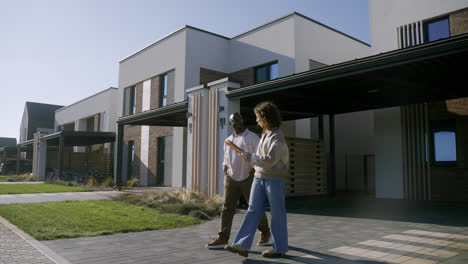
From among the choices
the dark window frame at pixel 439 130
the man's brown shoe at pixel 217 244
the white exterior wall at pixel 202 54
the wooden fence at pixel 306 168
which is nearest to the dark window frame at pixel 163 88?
the white exterior wall at pixel 202 54

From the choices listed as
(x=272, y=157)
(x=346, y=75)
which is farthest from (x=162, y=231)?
(x=346, y=75)

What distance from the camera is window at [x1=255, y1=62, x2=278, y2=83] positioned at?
641 inches

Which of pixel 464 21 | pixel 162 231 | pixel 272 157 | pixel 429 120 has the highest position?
pixel 464 21

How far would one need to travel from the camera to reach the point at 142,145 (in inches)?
825

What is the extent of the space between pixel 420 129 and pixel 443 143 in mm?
758

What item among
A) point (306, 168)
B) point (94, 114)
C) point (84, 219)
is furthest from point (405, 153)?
point (94, 114)

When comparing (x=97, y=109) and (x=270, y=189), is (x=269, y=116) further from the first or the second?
(x=97, y=109)

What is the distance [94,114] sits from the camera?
2889cm

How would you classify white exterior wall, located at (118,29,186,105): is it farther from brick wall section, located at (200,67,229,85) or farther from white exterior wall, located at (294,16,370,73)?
white exterior wall, located at (294,16,370,73)

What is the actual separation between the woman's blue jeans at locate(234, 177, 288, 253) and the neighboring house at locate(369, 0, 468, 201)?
886 cm

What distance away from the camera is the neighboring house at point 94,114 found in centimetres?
2647

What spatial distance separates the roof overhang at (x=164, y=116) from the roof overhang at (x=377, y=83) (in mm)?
2051

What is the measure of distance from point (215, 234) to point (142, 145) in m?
15.8

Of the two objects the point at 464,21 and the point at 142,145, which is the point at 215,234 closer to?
the point at 464,21
